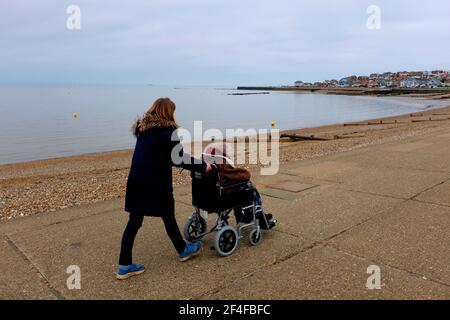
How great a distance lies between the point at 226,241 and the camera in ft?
14.6

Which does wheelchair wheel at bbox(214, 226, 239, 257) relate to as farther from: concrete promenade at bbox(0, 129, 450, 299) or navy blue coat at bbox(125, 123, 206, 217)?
navy blue coat at bbox(125, 123, 206, 217)

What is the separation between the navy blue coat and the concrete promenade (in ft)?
2.35

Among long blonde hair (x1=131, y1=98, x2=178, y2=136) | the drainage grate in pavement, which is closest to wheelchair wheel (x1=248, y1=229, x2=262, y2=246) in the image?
long blonde hair (x1=131, y1=98, x2=178, y2=136)

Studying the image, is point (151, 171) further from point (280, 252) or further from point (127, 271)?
point (280, 252)

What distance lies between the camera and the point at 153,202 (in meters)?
3.90

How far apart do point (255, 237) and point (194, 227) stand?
0.76 m

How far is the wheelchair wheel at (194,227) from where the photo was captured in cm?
485

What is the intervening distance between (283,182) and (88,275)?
15.5 ft

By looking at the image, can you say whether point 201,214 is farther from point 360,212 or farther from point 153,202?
point 360,212

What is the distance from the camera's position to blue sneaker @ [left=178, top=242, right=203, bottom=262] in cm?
426

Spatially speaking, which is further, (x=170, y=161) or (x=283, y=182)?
(x=283, y=182)
